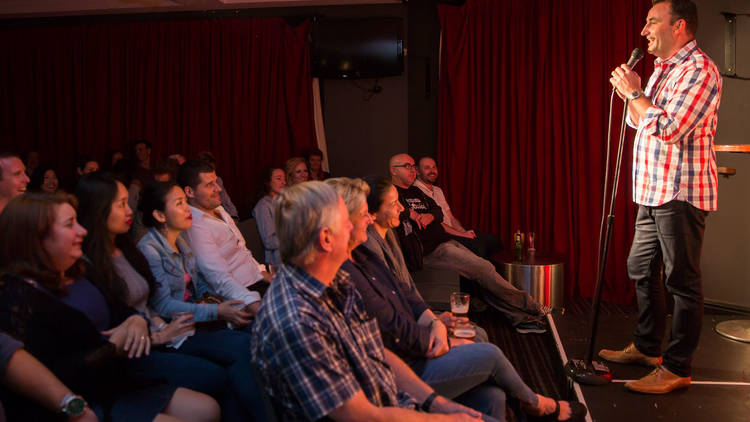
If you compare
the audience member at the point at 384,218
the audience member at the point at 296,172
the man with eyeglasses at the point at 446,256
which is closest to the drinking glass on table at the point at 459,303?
the audience member at the point at 384,218

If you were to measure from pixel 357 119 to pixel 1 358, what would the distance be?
3966mm

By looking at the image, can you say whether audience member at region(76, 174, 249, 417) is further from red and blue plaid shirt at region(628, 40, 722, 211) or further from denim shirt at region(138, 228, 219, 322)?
red and blue plaid shirt at region(628, 40, 722, 211)

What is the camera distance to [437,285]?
3.76 meters

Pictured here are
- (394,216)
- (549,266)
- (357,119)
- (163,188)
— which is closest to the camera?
(163,188)

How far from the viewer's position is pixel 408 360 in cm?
205

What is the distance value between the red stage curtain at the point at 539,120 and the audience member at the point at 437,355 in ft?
9.52

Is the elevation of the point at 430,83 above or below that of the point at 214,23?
below

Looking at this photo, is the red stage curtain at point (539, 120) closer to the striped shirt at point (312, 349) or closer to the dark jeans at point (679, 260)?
the dark jeans at point (679, 260)

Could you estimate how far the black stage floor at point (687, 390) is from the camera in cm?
237

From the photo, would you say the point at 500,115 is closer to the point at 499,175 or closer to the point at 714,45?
the point at 499,175

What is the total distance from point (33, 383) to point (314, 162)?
140 inches

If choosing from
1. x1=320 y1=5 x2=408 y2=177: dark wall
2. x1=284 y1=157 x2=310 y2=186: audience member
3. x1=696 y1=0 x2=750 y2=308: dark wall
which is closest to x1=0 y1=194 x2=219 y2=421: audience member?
x1=284 y1=157 x2=310 y2=186: audience member

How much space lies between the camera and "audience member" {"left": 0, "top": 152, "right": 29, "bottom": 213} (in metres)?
2.59

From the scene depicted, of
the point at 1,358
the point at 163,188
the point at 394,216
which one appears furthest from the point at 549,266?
the point at 1,358
